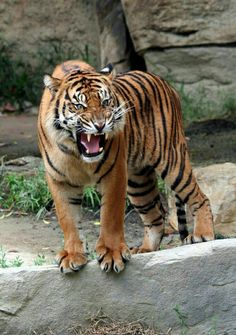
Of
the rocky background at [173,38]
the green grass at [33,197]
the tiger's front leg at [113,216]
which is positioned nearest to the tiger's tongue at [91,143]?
the tiger's front leg at [113,216]

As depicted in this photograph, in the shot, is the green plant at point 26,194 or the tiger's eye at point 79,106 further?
the green plant at point 26,194

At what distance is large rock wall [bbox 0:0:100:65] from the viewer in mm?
11492

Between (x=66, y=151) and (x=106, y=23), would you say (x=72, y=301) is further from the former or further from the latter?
(x=106, y=23)

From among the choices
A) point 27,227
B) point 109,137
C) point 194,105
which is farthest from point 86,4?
point 109,137

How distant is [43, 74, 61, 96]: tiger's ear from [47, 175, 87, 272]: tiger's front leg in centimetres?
50

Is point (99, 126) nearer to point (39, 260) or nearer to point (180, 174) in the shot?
point (180, 174)

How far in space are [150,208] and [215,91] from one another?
4066 millimetres

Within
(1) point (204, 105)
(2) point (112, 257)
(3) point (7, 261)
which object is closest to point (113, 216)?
(2) point (112, 257)

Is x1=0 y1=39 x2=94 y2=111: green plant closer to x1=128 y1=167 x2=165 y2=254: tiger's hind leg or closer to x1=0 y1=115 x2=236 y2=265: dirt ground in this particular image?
x1=0 y1=115 x2=236 y2=265: dirt ground

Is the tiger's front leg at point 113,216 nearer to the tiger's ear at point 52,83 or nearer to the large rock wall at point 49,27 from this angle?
the tiger's ear at point 52,83

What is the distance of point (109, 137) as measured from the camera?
197 inches

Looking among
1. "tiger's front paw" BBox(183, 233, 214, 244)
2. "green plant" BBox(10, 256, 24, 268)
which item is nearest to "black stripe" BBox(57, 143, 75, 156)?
"green plant" BBox(10, 256, 24, 268)

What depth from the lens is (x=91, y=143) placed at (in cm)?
482

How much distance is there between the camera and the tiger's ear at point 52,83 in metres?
4.99
